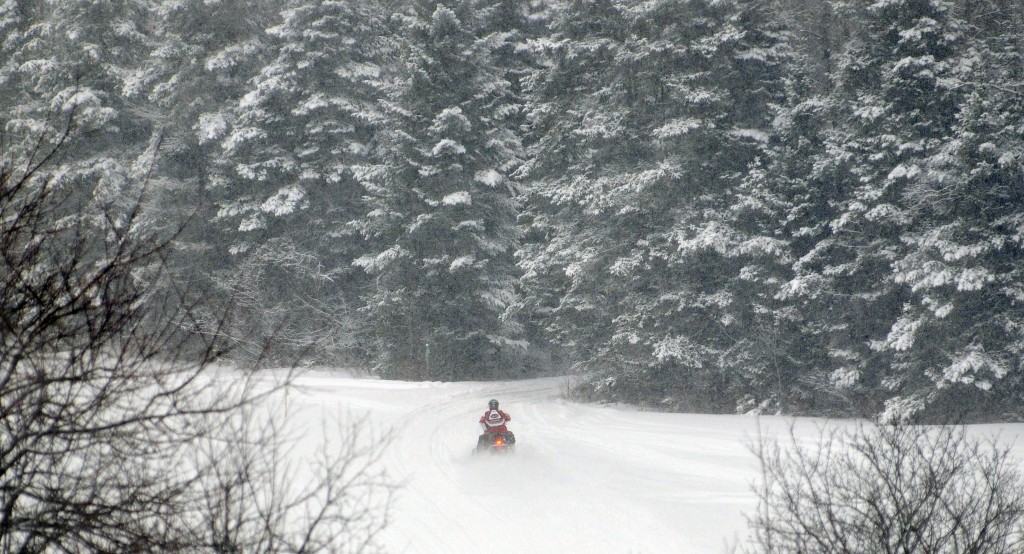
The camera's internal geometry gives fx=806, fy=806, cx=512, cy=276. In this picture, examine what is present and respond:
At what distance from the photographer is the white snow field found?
10125 mm

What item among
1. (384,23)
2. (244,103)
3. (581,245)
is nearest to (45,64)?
(244,103)

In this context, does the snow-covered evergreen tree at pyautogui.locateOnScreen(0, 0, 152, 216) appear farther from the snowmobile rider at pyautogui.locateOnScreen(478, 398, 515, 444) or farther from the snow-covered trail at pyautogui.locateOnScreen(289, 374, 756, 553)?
the snowmobile rider at pyautogui.locateOnScreen(478, 398, 515, 444)

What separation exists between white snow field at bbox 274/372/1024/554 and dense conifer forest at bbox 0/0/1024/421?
379cm

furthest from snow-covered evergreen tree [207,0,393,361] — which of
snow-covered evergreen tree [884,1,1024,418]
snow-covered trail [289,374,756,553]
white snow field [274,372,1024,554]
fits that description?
snow-covered evergreen tree [884,1,1024,418]

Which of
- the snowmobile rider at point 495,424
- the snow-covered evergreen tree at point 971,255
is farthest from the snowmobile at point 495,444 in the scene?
the snow-covered evergreen tree at point 971,255

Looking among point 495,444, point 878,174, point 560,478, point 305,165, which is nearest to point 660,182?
point 878,174

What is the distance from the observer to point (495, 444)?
14508 millimetres

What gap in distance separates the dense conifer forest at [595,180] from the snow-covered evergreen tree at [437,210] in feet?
0.36

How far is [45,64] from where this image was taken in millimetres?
27438

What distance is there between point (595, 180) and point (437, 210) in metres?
5.79

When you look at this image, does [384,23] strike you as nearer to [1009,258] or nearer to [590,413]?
[590,413]

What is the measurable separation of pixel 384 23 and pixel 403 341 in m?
13.0

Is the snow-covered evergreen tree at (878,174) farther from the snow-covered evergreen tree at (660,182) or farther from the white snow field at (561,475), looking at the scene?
the white snow field at (561,475)

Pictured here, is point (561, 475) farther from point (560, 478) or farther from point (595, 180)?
point (595, 180)
